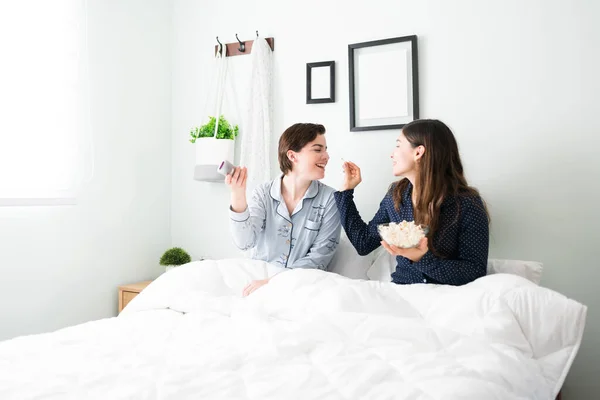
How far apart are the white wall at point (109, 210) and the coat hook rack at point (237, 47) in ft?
1.24

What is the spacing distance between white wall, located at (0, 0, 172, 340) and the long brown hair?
151 centimetres

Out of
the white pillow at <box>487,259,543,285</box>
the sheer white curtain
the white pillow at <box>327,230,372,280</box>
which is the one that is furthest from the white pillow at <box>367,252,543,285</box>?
the sheer white curtain

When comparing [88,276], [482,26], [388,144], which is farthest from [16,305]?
[482,26]

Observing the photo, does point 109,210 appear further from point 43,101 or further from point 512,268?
point 512,268

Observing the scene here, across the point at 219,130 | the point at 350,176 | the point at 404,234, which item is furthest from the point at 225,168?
the point at 404,234

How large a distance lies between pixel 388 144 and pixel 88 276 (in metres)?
1.55

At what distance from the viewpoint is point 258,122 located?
8.39 ft

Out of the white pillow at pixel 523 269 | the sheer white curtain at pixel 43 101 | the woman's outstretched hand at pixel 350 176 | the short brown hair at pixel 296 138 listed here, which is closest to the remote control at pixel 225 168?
the short brown hair at pixel 296 138

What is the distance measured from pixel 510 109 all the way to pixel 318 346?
1333mm

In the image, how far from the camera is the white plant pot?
8.45 feet

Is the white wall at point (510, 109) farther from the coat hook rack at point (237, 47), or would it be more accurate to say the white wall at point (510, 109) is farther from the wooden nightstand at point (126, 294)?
the wooden nightstand at point (126, 294)

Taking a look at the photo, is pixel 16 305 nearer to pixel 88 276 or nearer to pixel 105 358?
pixel 88 276

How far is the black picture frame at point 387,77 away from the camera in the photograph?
7.22 feet

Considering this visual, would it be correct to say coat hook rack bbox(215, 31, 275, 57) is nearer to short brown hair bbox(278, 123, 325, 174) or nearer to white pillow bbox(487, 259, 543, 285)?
short brown hair bbox(278, 123, 325, 174)
